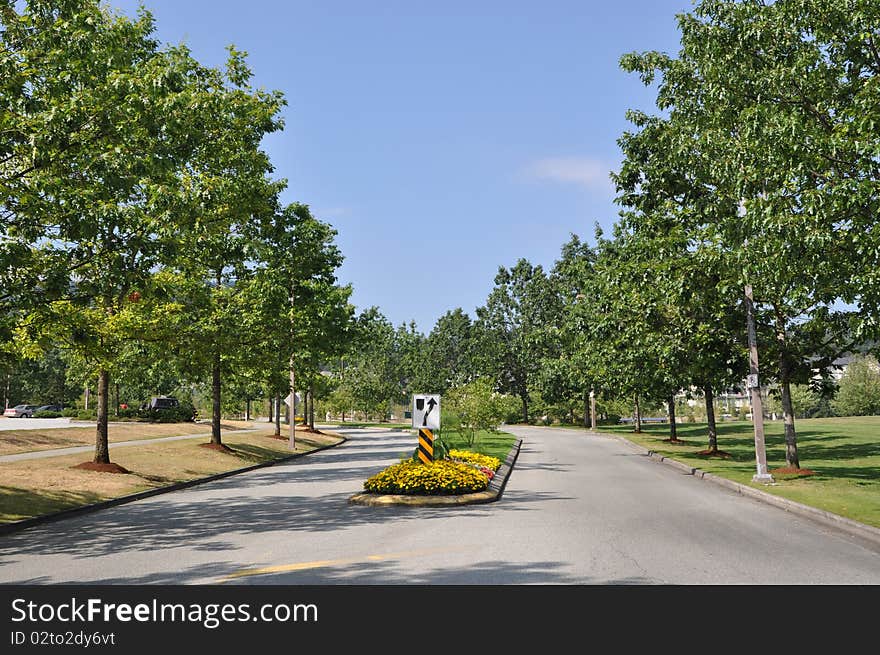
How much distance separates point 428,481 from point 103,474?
9516 millimetres

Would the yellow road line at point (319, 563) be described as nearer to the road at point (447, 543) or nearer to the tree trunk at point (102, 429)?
the road at point (447, 543)

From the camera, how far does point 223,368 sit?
1097 inches

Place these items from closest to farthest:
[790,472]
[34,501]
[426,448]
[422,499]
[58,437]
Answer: [34,501] → [422,499] → [426,448] → [790,472] → [58,437]

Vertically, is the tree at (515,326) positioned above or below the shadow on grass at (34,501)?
above

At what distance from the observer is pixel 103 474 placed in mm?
18750

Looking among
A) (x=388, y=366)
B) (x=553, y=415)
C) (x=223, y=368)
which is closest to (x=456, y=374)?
(x=388, y=366)

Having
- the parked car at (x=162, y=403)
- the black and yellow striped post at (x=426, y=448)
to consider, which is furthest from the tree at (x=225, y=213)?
the parked car at (x=162, y=403)

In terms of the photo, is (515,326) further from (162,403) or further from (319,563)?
(319,563)

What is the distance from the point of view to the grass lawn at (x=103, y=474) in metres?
14.5

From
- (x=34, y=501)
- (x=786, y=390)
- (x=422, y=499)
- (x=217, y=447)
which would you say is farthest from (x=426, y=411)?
(x=217, y=447)

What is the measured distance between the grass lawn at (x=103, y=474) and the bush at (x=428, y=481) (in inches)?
249

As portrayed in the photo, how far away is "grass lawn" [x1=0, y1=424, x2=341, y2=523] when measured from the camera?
14453 millimetres

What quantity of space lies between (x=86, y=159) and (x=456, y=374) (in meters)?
94.4

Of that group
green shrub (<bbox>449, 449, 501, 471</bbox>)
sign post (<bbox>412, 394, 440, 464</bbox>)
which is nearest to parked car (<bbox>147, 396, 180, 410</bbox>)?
green shrub (<bbox>449, 449, 501, 471</bbox>)
